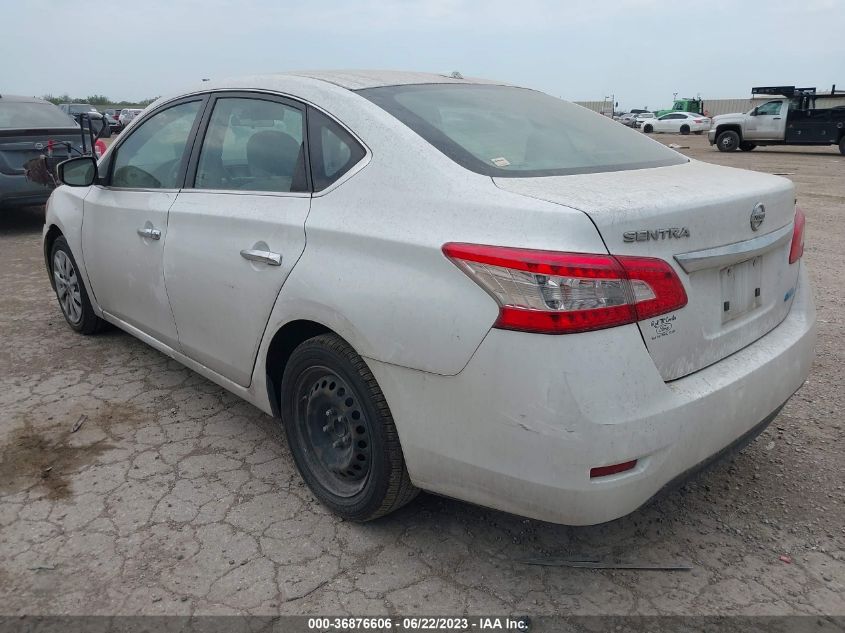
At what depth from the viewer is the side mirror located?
3.91m

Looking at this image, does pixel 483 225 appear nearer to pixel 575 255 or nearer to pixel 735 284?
pixel 575 255

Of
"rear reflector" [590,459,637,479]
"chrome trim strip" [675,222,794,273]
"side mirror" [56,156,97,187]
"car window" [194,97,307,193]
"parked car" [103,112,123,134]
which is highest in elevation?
"parked car" [103,112,123,134]

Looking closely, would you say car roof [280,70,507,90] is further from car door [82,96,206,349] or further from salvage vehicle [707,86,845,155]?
salvage vehicle [707,86,845,155]

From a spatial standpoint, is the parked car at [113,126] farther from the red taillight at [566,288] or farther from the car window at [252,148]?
the red taillight at [566,288]

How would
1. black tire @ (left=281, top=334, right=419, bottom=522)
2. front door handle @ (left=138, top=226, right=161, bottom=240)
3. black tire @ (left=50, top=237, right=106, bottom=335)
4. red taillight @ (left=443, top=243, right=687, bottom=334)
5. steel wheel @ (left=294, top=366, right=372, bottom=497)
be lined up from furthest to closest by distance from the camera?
1. black tire @ (left=50, top=237, right=106, bottom=335)
2. front door handle @ (left=138, top=226, right=161, bottom=240)
3. steel wheel @ (left=294, top=366, right=372, bottom=497)
4. black tire @ (left=281, top=334, right=419, bottom=522)
5. red taillight @ (left=443, top=243, right=687, bottom=334)

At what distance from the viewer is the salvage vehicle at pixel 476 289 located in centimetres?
184

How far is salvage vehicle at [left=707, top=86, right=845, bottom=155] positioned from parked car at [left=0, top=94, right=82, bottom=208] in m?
20.8

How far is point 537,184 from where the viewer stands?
2.09 metres

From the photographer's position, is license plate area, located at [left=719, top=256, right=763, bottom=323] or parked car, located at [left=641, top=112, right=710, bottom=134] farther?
parked car, located at [left=641, top=112, right=710, bottom=134]

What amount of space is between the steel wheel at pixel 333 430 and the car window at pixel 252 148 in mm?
766

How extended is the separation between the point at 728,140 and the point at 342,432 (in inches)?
948

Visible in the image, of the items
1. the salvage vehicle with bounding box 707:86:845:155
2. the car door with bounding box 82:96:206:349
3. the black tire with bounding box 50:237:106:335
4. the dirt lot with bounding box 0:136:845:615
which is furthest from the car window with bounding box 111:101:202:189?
the salvage vehicle with bounding box 707:86:845:155

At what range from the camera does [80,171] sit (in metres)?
3.93

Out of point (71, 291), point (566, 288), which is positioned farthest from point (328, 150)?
point (71, 291)
